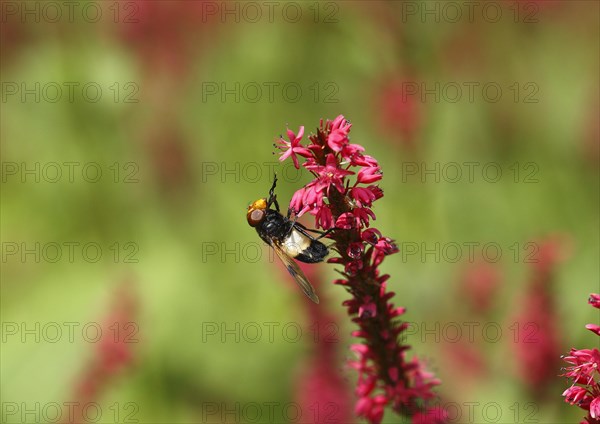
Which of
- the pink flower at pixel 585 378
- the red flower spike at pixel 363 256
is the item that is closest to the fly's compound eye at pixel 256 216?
the red flower spike at pixel 363 256

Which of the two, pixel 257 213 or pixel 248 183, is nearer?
pixel 257 213

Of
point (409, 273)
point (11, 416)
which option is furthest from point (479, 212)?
point (11, 416)

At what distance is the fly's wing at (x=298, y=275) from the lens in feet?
7.13

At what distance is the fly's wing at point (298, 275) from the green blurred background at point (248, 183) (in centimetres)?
88

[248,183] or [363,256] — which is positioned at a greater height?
[248,183]

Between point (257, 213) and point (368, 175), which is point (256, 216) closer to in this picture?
point (257, 213)

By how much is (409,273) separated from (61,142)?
267 centimetres

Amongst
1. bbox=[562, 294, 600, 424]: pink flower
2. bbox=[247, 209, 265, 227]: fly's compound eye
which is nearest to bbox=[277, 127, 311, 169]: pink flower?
bbox=[247, 209, 265, 227]: fly's compound eye

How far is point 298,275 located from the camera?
2.29m

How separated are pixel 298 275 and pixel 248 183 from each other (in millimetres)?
3049

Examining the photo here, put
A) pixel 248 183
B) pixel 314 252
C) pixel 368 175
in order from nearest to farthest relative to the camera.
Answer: pixel 368 175 → pixel 314 252 → pixel 248 183

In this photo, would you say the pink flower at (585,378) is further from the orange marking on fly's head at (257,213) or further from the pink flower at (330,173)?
the orange marking on fly's head at (257,213)

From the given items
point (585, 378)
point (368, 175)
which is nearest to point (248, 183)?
point (368, 175)

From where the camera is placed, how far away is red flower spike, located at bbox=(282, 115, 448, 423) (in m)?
1.83
